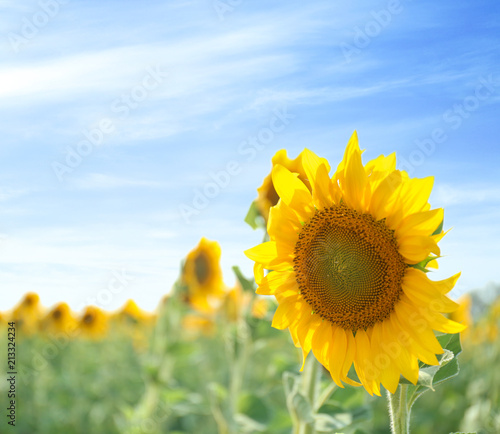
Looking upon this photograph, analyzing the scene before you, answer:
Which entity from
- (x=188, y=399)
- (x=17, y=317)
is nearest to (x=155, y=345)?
(x=188, y=399)

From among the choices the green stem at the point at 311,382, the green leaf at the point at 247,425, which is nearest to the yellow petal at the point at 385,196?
the green stem at the point at 311,382

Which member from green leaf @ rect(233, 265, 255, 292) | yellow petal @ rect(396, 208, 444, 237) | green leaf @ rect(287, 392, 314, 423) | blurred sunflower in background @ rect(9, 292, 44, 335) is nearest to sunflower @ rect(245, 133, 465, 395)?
yellow petal @ rect(396, 208, 444, 237)

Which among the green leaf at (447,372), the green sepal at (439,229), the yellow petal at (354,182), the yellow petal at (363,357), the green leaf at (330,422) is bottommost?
the green leaf at (330,422)

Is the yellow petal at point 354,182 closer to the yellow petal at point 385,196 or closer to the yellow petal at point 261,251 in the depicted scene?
the yellow petal at point 385,196

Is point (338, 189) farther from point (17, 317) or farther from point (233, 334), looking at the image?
point (17, 317)

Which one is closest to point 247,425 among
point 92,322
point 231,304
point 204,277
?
point 204,277

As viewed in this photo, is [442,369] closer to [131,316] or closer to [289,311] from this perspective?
[289,311]
